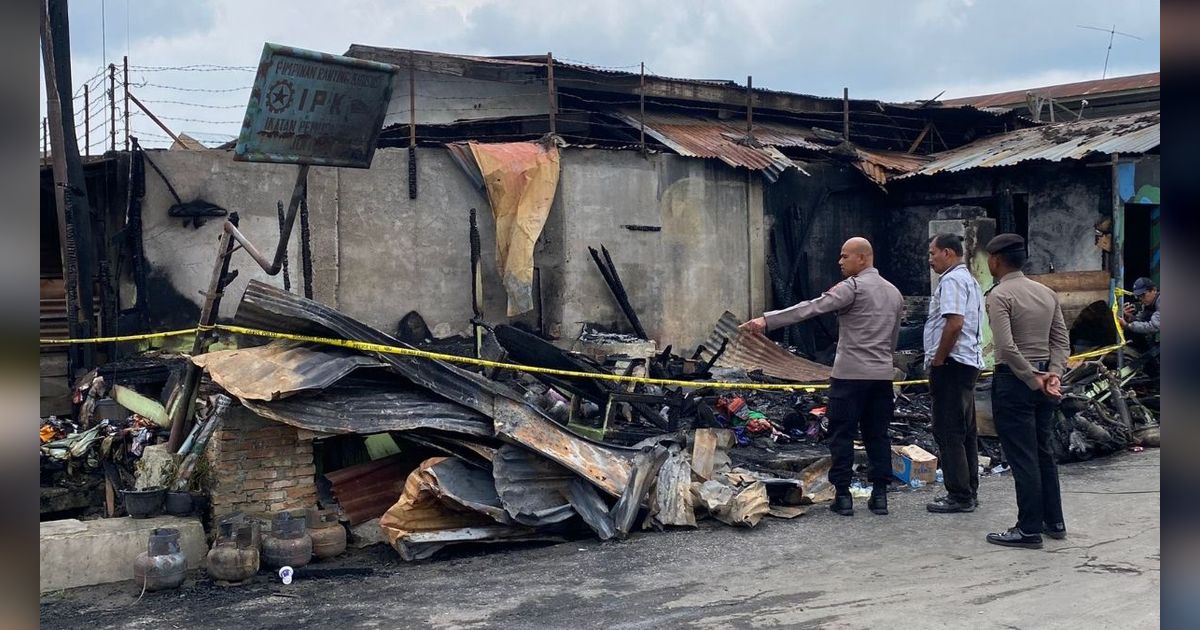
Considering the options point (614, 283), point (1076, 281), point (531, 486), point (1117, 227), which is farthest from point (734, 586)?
point (1117, 227)

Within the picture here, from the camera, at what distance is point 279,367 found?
6215mm

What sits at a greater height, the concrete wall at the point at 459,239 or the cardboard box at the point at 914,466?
the concrete wall at the point at 459,239

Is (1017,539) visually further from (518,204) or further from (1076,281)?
(518,204)

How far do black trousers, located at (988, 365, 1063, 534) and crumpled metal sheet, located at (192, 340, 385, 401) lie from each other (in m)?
3.89

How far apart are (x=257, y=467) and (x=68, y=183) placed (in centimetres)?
673

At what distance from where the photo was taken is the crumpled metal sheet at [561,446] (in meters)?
6.50

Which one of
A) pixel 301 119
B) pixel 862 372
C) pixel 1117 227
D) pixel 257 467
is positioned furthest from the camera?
pixel 1117 227

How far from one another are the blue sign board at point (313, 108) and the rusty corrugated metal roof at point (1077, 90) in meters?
18.2

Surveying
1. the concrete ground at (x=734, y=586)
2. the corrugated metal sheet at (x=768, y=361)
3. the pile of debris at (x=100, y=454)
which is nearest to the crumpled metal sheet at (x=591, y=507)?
the concrete ground at (x=734, y=586)

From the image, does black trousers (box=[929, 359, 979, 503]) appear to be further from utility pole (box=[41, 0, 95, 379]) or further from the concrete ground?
utility pole (box=[41, 0, 95, 379])

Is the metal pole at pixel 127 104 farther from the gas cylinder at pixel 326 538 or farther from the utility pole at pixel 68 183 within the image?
the gas cylinder at pixel 326 538

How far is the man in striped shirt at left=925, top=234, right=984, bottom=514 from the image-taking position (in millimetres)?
6578

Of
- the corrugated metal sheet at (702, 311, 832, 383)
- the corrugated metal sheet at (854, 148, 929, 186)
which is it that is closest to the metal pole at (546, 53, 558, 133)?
the corrugated metal sheet at (702, 311, 832, 383)
